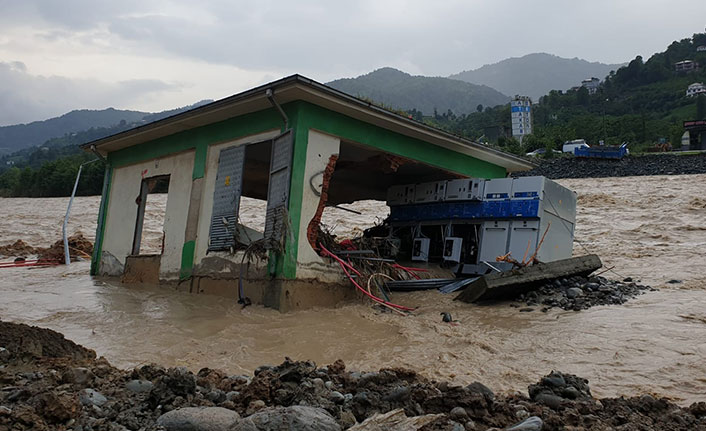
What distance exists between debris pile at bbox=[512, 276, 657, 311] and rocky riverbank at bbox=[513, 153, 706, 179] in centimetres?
1971

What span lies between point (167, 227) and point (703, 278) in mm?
9434

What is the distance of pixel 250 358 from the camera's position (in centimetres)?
569

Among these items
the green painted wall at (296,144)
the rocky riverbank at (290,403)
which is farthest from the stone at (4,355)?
the green painted wall at (296,144)

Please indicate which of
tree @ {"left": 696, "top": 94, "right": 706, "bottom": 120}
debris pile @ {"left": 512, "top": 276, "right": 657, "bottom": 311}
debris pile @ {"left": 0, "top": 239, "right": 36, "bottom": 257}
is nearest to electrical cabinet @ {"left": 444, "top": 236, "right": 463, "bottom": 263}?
debris pile @ {"left": 512, "top": 276, "right": 657, "bottom": 311}

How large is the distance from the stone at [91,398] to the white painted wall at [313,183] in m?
4.92

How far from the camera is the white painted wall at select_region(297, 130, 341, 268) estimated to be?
846cm

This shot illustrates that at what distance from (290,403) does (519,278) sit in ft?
18.0

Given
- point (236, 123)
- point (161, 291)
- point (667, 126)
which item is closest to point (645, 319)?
point (236, 123)

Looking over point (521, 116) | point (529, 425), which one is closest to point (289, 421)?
point (529, 425)

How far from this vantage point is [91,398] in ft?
11.0

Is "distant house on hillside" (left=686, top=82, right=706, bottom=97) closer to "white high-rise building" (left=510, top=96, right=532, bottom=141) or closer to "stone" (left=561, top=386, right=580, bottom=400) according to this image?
"white high-rise building" (left=510, top=96, right=532, bottom=141)

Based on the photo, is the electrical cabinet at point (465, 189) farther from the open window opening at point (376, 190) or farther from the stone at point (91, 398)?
the stone at point (91, 398)

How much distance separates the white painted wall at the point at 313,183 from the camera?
8461 mm

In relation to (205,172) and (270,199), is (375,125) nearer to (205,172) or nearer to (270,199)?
(270,199)
